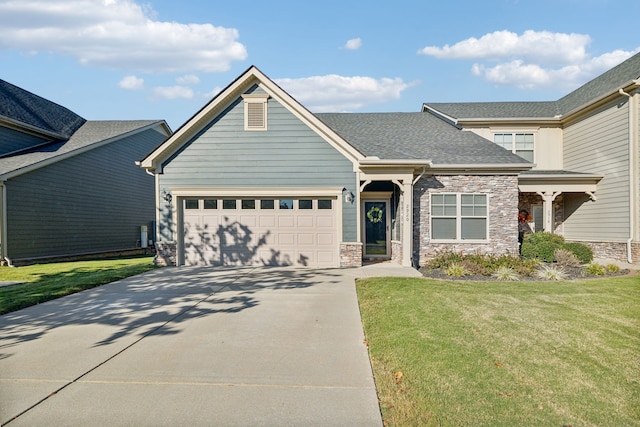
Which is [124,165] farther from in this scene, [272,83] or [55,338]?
[55,338]

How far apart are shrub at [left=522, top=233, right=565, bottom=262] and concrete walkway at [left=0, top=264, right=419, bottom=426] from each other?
8610 millimetres

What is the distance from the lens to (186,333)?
5.95 metres

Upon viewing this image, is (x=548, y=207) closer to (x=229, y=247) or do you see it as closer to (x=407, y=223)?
(x=407, y=223)

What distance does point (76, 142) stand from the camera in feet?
59.9

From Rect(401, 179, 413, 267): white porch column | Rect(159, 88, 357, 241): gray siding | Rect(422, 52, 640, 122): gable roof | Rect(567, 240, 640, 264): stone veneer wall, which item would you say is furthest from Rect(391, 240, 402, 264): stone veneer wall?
Rect(567, 240, 640, 264): stone veneer wall

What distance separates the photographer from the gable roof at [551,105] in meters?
15.3

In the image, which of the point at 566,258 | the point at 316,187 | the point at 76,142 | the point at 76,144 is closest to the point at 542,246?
the point at 566,258

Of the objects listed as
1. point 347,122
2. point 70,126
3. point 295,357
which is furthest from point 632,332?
point 70,126

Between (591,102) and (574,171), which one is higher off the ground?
(591,102)

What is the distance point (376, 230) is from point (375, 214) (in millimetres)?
655

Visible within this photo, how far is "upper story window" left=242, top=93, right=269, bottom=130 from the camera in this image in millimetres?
13227

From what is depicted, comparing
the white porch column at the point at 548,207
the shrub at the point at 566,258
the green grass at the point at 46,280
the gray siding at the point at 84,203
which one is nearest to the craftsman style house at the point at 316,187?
the shrub at the point at 566,258

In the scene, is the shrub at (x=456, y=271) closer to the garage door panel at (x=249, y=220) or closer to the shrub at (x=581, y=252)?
the shrub at (x=581, y=252)

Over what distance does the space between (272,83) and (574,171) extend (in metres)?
13.4
